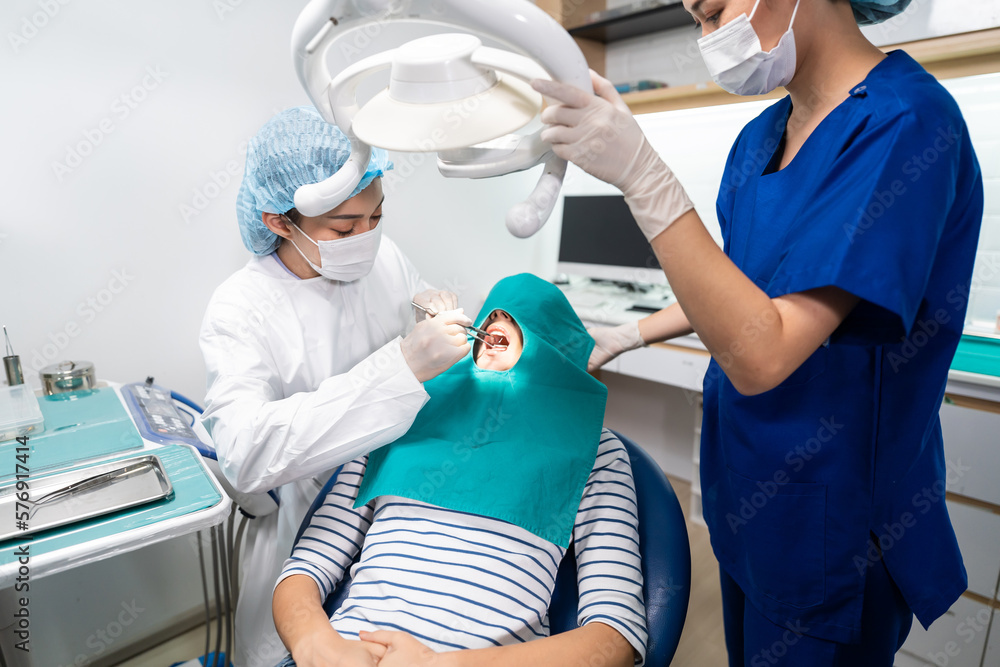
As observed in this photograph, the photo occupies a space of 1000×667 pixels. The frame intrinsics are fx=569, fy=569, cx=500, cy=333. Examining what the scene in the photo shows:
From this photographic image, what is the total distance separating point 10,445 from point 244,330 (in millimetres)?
477

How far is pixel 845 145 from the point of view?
0.74 metres

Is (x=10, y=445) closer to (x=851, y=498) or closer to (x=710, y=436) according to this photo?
(x=710, y=436)

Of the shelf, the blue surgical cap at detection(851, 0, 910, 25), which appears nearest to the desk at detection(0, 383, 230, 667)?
the blue surgical cap at detection(851, 0, 910, 25)

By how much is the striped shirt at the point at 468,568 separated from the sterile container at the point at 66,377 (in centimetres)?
79

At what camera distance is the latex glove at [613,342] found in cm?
128

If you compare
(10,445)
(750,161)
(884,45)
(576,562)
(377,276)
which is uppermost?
(884,45)

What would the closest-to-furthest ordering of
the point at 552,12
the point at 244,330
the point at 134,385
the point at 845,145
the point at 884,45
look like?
the point at 845,145, the point at 244,330, the point at 134,385, the point at 884,45, the point at 552,12

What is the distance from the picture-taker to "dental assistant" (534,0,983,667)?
0.65m

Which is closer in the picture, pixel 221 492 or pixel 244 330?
pixel 221 492

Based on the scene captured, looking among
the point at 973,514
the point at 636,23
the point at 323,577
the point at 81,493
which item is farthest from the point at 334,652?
the point at 636,23

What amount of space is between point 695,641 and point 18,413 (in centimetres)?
189

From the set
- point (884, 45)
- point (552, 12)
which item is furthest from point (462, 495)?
point (552, 12)

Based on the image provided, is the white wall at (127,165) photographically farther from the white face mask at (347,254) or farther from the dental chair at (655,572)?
the dental chair at (655,572)

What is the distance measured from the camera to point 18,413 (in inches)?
46.9
